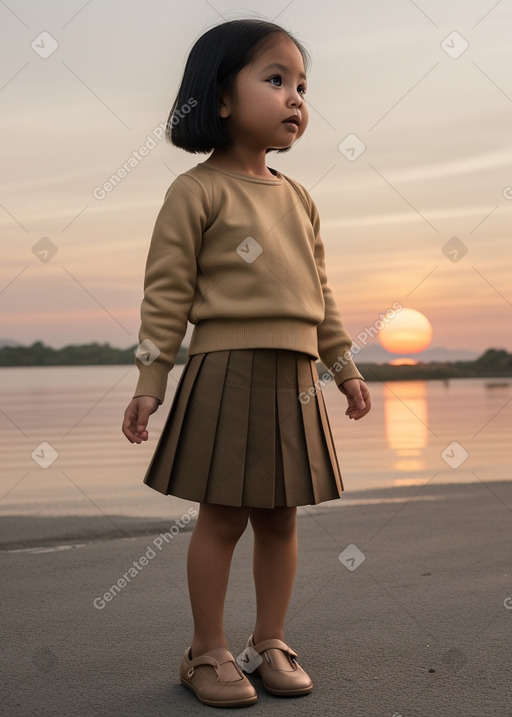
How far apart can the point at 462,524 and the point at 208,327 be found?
2350 mm

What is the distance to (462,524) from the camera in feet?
14.2

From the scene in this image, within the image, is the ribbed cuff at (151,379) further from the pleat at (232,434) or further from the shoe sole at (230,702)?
the shoe sole at (230,702)

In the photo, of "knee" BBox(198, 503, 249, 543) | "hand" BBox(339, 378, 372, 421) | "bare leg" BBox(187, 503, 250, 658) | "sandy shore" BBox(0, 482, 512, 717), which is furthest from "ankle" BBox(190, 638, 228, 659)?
"hand" BBox(339, 378, 372, 421)

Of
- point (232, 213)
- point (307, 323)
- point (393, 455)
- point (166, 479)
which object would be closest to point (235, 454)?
point (166, 479)

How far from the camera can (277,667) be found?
2.39 metres

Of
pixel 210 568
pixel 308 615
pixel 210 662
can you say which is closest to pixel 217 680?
pixel 210 662

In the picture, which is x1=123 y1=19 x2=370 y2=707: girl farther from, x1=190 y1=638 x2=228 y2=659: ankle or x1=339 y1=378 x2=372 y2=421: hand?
x1=339 y1=378 x2=372 y2=421: hand

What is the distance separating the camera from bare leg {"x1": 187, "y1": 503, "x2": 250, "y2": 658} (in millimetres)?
2400

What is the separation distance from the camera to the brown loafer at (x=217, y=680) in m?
2.27

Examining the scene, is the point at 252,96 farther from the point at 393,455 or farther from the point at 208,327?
the point at 393,455

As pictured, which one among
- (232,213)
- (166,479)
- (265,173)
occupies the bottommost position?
(166,479)

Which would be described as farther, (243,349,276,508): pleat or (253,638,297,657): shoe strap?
(253,638,297,657): shoe strap

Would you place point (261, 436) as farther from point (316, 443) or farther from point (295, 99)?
point (295, 99)

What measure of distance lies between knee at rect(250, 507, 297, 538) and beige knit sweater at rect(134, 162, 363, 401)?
16.4 inches
